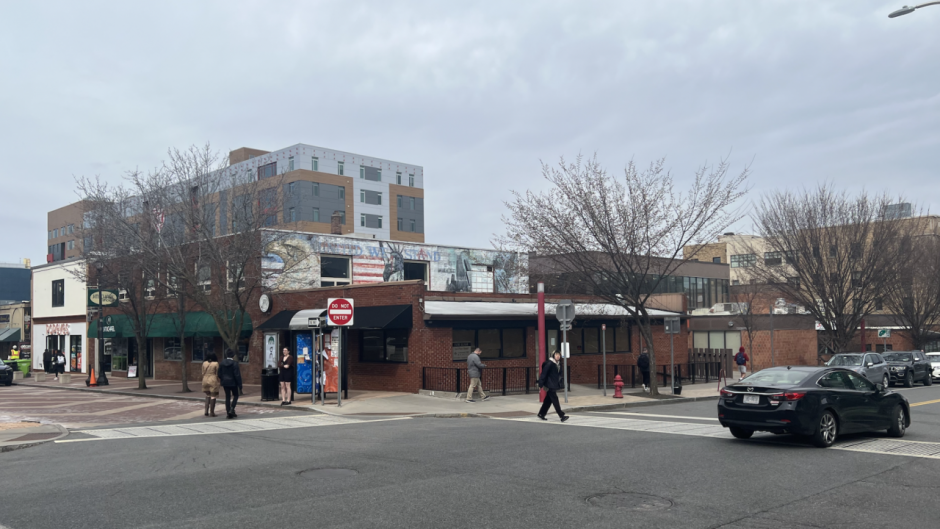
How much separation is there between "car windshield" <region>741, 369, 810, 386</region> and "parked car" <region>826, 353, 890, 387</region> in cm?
1616

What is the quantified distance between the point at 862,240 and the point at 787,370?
78.8 ft

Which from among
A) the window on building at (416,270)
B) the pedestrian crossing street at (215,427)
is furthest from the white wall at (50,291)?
the pedestrian crossing street at (215,427)

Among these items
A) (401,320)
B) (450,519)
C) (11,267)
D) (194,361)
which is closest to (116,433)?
(401,320)

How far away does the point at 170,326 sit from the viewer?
34406mm

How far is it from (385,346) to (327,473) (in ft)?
50.9

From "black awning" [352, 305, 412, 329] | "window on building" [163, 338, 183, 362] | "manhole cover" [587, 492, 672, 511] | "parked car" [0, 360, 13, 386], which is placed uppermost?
"black awning" [352, 305, 412, 329]

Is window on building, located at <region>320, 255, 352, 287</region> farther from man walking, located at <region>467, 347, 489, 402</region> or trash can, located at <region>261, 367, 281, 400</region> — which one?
→ man walking, located at <region>467, 347, 489, 402</region>

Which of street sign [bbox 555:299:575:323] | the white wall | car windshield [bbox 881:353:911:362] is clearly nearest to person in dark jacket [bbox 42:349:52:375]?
the white wall

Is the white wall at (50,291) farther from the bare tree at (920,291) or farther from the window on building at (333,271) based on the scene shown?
the bare tree at (920,291)

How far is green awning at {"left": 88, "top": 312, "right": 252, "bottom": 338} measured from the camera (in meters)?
31.3

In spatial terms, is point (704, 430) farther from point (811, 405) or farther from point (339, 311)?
point (339, 311)

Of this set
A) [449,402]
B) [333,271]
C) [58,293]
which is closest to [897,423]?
[449,402]

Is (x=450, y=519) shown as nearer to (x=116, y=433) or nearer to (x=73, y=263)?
(x=116, y=433)

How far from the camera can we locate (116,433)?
16.0m
